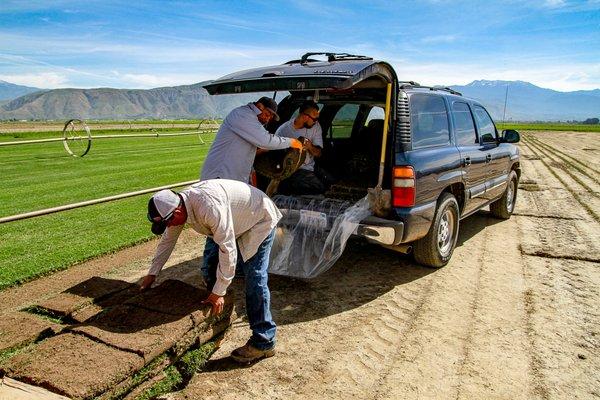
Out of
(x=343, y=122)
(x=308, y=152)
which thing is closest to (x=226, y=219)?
(x=308, y=152)

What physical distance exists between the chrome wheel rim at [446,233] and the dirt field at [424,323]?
9.2 inches

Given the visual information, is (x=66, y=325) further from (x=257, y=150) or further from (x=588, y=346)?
(x=588, y=346)

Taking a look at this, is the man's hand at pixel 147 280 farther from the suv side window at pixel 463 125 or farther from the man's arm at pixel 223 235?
the suv side window at pixel 463 125

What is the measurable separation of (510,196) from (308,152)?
14.4 feet

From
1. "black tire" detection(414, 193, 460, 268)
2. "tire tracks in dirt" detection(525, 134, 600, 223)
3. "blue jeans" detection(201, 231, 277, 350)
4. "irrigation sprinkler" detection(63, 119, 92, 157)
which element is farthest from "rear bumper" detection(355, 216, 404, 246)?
"irrigation sprinkler" detection(63, 119, 92, 157)

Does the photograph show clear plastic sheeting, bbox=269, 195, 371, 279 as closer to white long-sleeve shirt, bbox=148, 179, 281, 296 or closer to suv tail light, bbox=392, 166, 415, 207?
suv tail light, bbox=392, 166, 415, 207

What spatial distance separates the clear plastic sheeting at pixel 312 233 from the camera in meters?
4.39

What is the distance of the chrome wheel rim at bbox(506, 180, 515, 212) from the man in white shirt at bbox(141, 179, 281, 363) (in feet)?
18.1

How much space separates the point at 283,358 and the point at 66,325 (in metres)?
1.72

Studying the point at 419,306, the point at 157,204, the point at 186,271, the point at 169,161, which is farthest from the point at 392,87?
the point at 169,161

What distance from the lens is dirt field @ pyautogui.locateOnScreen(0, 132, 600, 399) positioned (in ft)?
9.42

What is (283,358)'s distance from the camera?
3.21m

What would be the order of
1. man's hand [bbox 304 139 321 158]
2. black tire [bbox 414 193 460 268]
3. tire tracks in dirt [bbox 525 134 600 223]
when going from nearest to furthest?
1. black tire [bbox 414 193 460 268]
2. man's hand [bbox 304 139 321 158]
3. tire tracks in dirt [bbox 525 134 600 223]

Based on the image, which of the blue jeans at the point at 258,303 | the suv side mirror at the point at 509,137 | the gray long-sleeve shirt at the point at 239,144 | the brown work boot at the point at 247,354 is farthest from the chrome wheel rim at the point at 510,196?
the brown work boot at the point at 247,354
